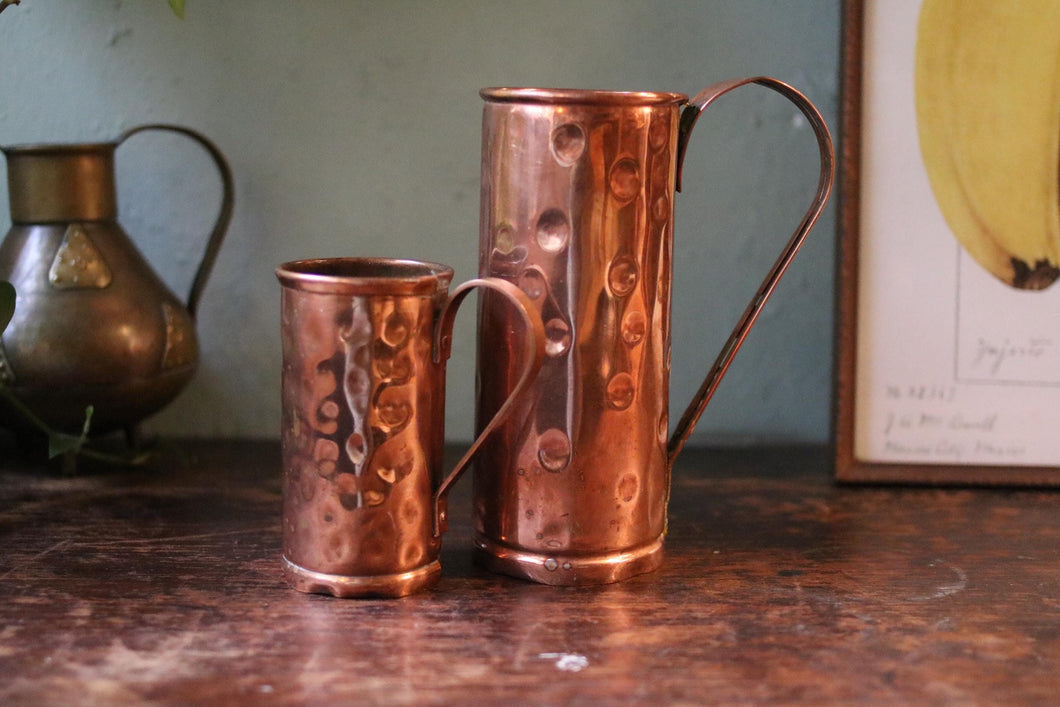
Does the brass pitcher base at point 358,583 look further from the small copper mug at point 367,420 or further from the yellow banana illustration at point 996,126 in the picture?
the yellow banana illustration at point 996,126

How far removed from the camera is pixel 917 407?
0.99 m

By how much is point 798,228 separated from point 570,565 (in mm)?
287

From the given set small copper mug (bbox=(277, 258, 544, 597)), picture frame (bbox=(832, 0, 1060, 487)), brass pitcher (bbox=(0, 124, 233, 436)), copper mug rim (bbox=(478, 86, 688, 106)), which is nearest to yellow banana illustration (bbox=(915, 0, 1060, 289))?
picture frame (bbox=(832, 0, 1060, 487))

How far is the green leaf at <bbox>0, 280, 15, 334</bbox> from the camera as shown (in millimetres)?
858

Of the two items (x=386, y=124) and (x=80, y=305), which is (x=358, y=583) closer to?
(x=80, y=305)

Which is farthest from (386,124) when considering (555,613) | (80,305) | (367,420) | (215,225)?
(555,613)

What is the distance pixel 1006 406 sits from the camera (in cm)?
98

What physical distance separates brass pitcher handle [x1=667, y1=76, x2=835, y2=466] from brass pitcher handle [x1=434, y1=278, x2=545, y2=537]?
0.14m

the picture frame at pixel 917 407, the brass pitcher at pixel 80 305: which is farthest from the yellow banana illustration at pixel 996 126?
the brass pitcher at pixel 80 305

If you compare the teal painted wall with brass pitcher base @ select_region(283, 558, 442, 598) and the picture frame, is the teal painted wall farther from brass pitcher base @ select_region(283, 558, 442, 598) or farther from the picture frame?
brass pitcher base @ select_region(283, 558, 442, 598)

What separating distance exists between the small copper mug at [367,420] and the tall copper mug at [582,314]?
1.2 inches

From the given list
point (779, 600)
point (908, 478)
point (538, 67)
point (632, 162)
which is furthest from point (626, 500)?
point (538, 67)

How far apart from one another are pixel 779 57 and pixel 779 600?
541 millimetres

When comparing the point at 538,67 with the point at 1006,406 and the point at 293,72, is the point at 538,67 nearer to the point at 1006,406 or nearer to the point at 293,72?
the point at 293,72
